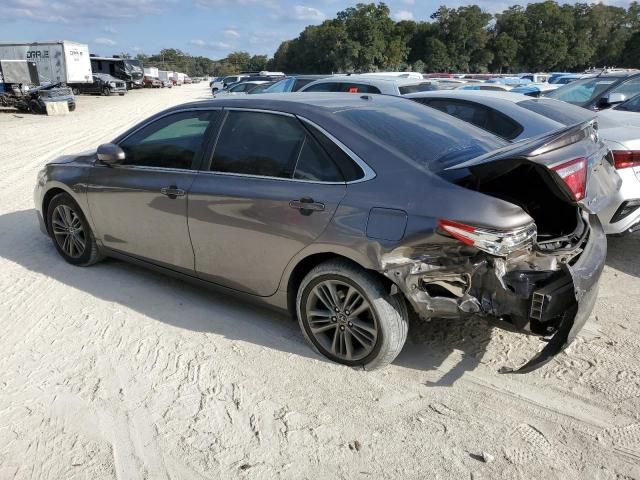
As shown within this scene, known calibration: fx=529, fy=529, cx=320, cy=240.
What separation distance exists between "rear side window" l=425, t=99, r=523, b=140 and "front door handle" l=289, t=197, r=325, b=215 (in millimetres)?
3255

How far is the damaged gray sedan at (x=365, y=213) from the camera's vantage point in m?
2.81

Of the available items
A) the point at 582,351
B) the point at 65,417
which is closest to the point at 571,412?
the point at 582,351

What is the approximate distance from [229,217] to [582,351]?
8.32ft

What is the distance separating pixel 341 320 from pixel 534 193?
4.73 ft

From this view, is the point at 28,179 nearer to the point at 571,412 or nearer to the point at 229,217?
the point at 229,217

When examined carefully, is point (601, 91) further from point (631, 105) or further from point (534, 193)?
point (534, 193)

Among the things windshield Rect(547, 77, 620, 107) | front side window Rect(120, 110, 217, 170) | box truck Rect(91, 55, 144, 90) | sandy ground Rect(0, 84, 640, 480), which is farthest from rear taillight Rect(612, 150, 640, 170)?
box truck Rect(91, 55, 144, 90)

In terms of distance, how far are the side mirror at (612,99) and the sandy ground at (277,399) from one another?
437 cm

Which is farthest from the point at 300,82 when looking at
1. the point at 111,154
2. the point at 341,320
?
the point at 341,320

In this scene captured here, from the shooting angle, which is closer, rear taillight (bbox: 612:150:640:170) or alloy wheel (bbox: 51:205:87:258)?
rear taillight (bbox: 612:150:640:170)

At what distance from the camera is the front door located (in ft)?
13.1

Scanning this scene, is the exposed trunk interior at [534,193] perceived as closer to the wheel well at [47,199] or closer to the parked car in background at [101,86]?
the wheel well at [47,199]

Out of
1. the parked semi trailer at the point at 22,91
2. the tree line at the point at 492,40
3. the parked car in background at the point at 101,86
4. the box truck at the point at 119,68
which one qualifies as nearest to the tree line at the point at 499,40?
the tree line at the point at 492,40

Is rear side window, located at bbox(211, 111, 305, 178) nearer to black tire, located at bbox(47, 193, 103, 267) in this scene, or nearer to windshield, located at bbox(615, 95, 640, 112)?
black tire, located at bbox(47, 193, 103, 267)
